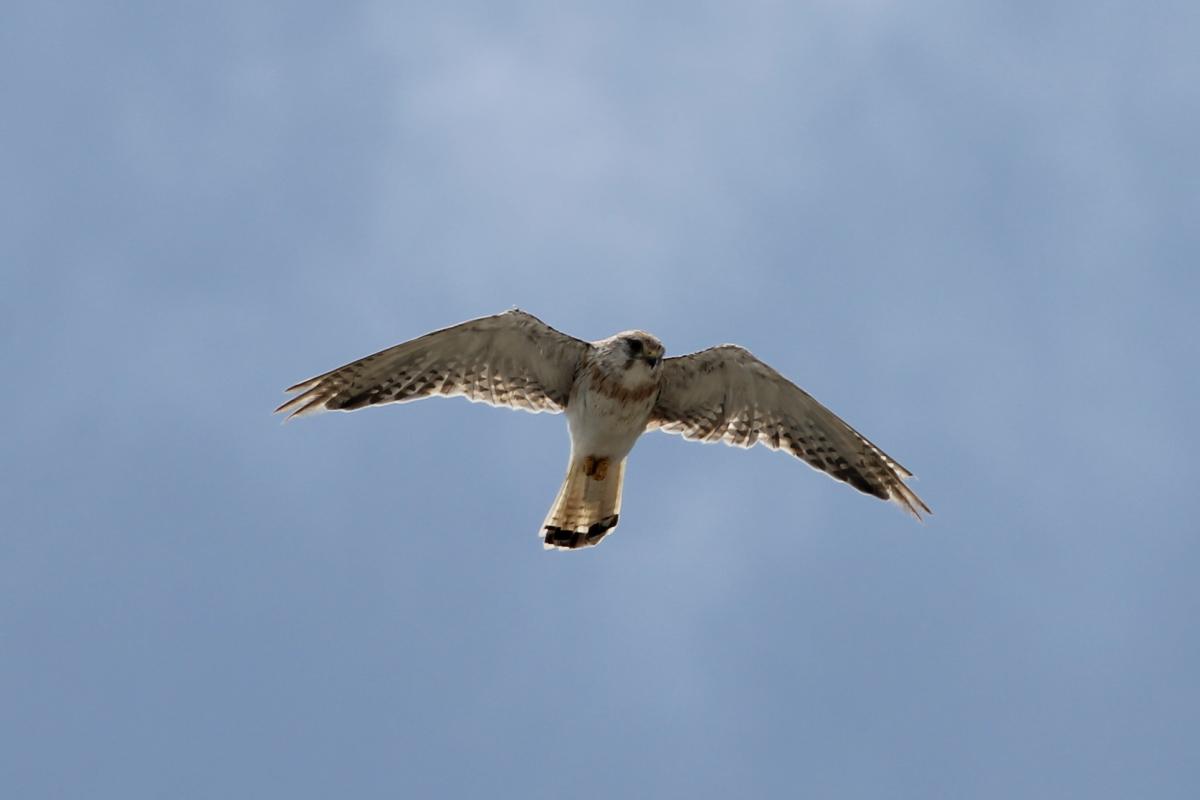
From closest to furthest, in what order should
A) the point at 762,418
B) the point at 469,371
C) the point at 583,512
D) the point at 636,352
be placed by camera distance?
the point at 636,352 < the point at 469,371 < the point at 583,512 < the point at 762,418

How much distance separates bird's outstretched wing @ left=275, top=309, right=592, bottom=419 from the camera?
1298cm

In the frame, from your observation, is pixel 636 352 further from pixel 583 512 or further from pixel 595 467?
pixel 583 512

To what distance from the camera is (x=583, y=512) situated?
13.7m

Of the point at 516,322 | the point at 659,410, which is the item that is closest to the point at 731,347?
the point at 659,410

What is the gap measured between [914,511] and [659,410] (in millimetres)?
2280

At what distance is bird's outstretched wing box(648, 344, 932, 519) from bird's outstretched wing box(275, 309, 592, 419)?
884mm

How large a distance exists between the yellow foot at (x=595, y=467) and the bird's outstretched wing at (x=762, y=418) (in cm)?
56

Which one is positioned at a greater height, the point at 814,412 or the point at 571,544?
the point at 814,412

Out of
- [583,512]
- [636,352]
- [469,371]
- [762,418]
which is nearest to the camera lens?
[636,352]

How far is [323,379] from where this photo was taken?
1297 cm

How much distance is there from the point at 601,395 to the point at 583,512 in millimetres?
1154

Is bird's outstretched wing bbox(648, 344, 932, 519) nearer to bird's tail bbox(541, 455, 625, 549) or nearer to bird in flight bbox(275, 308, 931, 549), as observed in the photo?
bird in flight bbox(275, 308, 931, 549)

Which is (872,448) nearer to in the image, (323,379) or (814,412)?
(814,412)

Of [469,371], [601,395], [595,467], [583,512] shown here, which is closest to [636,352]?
[601,395]
